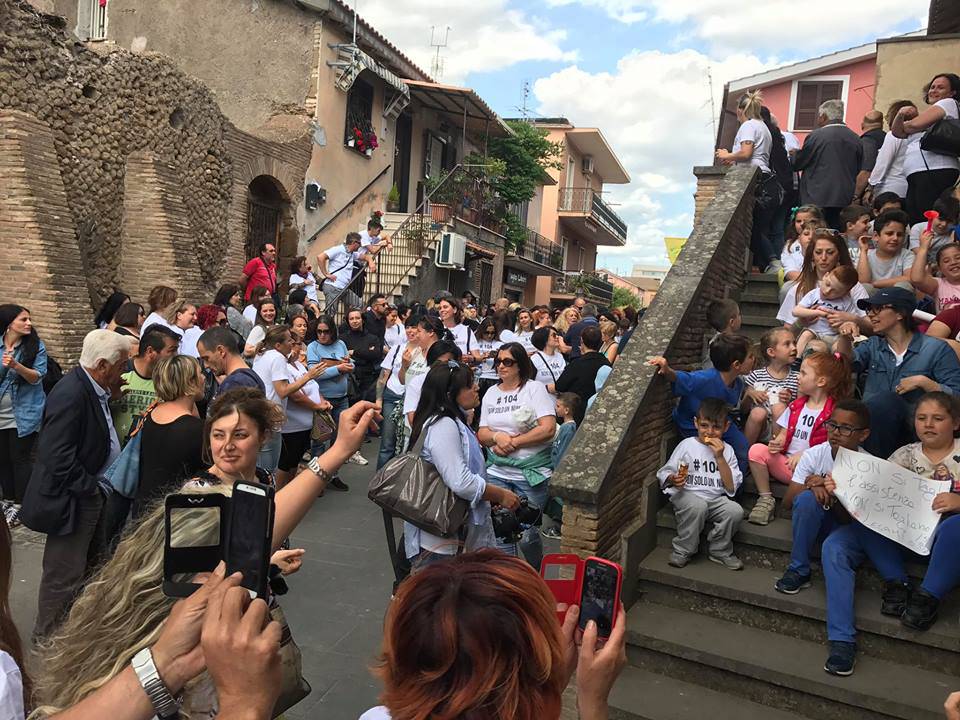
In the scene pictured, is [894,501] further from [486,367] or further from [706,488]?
[486,367]

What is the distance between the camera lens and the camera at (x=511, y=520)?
13.8ft

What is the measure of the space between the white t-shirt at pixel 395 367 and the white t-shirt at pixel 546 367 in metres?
1.47

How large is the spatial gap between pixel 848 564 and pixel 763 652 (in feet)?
2.19

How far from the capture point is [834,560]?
3.85 metres

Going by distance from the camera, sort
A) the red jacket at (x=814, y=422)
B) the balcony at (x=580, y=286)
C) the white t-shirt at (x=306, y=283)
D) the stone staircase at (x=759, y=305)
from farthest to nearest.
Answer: the balcony at (x=580, y=286) → the white t-shirt at (x=306, y=283) → the stone staircase at (x=759, y=305) → the red jacket at (x=814, y=422)

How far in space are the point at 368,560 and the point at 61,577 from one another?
8.09ft

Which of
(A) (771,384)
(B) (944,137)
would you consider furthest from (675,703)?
(B) (944,137)

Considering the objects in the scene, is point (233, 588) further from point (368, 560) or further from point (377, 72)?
point (377, 72)

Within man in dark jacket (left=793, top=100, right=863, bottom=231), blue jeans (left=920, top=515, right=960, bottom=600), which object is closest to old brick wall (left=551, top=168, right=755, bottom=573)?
blue jeans (left=920, top=515, right=960, bottom=600)

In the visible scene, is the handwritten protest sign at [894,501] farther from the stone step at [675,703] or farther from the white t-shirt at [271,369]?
the white t-shirt at [271,369]

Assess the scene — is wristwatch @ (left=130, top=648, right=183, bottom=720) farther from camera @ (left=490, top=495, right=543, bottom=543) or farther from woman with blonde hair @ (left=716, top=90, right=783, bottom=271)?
woman with blonde hair @ (left=716, top=90, right=783, bottom=271)

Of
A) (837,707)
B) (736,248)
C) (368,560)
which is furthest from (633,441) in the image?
(736,248)

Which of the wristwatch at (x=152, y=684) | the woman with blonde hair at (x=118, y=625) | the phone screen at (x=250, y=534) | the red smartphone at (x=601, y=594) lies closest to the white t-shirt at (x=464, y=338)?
the woman with blonde hair at (x=118, y=625)

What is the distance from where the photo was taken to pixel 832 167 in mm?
7789
